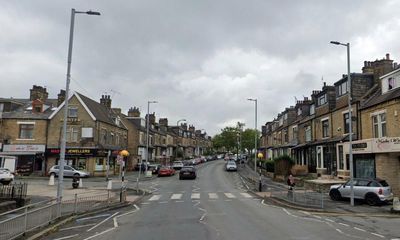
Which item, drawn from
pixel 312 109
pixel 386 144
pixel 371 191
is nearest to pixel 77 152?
pixel 312 109

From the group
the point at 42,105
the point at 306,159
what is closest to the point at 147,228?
the point at 306,159

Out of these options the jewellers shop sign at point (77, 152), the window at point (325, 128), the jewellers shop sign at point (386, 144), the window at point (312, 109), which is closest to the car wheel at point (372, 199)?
the jewellers shop sign at point (386, 144)

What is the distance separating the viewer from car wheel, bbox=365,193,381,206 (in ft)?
69.3

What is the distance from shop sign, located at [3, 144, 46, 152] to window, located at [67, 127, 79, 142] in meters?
3.28

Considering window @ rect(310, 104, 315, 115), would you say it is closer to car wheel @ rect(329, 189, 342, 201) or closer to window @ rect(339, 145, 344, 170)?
window @ rect(339, 145, 344, 170)

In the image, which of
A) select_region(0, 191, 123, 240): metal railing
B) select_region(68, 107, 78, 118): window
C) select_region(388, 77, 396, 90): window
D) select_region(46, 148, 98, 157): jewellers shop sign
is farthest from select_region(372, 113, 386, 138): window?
select_region(68, 107, 78, 118): window

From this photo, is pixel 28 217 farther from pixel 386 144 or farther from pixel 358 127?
pixel 358 127

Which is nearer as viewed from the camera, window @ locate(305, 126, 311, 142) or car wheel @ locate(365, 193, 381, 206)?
car wheel @ locate(365, 193, 381, 206)

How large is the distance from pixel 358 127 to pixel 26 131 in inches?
1559

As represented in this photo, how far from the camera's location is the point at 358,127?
30.2 metres

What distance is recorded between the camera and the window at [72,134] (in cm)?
4894

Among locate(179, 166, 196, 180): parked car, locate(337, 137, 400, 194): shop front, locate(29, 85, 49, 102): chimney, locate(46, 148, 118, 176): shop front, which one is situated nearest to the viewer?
locate(337, 137, 400, 194): shop front

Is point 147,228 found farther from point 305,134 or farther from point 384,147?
point 305,134

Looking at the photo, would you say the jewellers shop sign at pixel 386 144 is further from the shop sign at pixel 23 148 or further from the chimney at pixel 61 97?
the chimney at pixel 61 97
